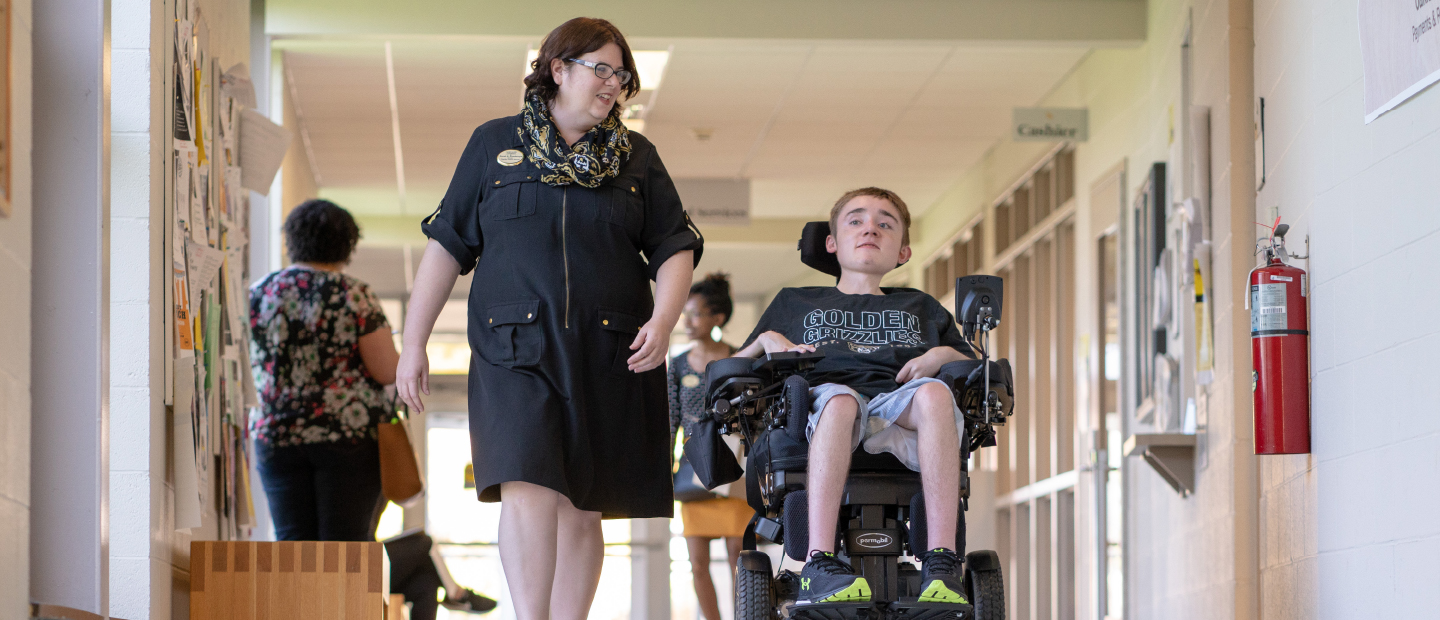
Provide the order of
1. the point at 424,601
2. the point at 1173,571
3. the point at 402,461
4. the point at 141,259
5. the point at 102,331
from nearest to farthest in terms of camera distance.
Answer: the point at 102,331, the point at 141,259, the point at 402,461, the point at 424,601, the point at 1173,571

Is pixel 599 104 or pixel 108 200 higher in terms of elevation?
pixel 599 104

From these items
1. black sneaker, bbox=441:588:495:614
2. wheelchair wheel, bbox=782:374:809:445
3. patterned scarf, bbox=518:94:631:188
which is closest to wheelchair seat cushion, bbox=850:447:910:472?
wheelchair wheel, bbox=782:374:809:445

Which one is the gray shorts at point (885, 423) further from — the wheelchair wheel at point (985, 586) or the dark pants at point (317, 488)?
the dark pants at point (317, 488)

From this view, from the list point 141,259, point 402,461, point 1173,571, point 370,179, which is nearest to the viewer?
point 141,259

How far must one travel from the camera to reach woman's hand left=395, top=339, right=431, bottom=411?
287cm

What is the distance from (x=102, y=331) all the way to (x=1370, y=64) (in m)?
2.46

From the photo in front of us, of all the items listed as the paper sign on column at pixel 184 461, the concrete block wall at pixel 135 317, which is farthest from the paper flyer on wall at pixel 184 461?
the concrete block wall at pixel 135 317

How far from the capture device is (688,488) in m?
5.29

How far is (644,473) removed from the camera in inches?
114

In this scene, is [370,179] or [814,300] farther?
[370,179]

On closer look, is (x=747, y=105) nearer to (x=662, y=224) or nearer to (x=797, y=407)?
(x=662, y=224)

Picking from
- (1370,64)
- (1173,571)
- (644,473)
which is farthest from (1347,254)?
(1173,571)

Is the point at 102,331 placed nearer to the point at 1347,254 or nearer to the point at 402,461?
the point at 402,461

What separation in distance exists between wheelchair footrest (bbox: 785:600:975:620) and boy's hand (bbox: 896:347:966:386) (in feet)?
1.75
